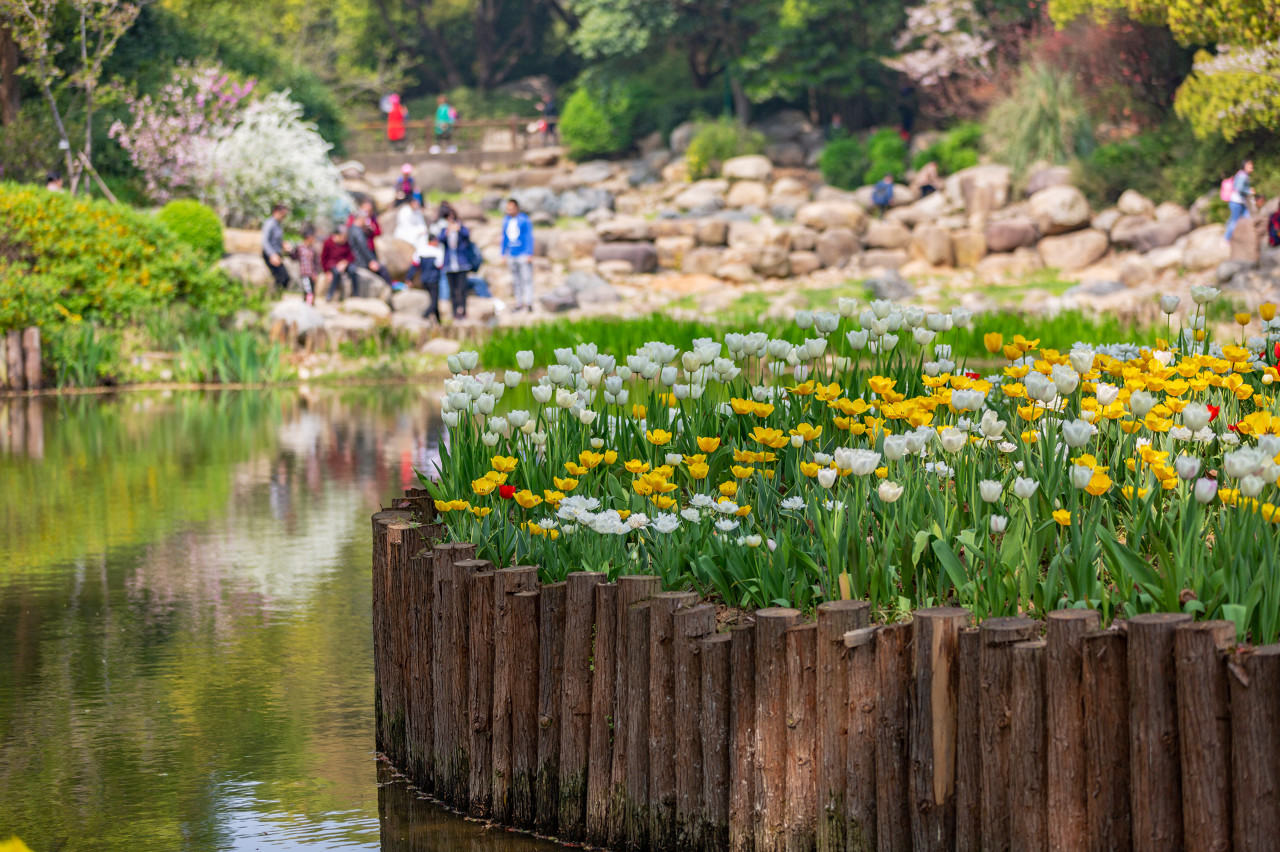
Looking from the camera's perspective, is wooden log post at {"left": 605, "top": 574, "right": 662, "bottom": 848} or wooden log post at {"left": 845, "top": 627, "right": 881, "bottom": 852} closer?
wooden log post at {"left": 845, "top": 627, "right": 881, "bottom": 852}

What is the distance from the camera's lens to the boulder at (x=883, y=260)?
28.7 m

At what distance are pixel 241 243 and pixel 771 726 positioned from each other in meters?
23.1

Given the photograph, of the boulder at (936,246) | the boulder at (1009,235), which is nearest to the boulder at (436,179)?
the boulder at (936,246)

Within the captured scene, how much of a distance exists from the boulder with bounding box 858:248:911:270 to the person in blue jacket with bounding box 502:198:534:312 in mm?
8616

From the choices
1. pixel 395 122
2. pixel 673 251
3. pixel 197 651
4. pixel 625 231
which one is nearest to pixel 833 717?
pixel 197 651

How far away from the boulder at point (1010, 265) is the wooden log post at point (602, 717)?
77.9ft

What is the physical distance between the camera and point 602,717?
4.01 meters

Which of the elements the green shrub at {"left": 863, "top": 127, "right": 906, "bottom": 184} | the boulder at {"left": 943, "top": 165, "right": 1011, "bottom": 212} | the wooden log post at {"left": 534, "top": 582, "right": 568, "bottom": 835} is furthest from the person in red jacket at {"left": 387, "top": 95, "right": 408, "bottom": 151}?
the wooden log post at {"left": 534, "top": 582, "right": 568, "bottom": 835}

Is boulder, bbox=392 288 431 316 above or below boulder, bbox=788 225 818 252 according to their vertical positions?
below

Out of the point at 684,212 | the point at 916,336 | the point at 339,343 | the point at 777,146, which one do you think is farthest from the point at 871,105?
the point at 916,336

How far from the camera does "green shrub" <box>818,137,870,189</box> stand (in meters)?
37.9

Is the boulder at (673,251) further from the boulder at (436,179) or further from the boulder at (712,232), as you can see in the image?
the boulder at (436,179)

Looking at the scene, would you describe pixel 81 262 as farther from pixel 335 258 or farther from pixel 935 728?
pixel 935 728

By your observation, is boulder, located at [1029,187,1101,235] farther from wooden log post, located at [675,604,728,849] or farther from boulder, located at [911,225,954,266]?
wooden log post, located at [675,604,728,849]
